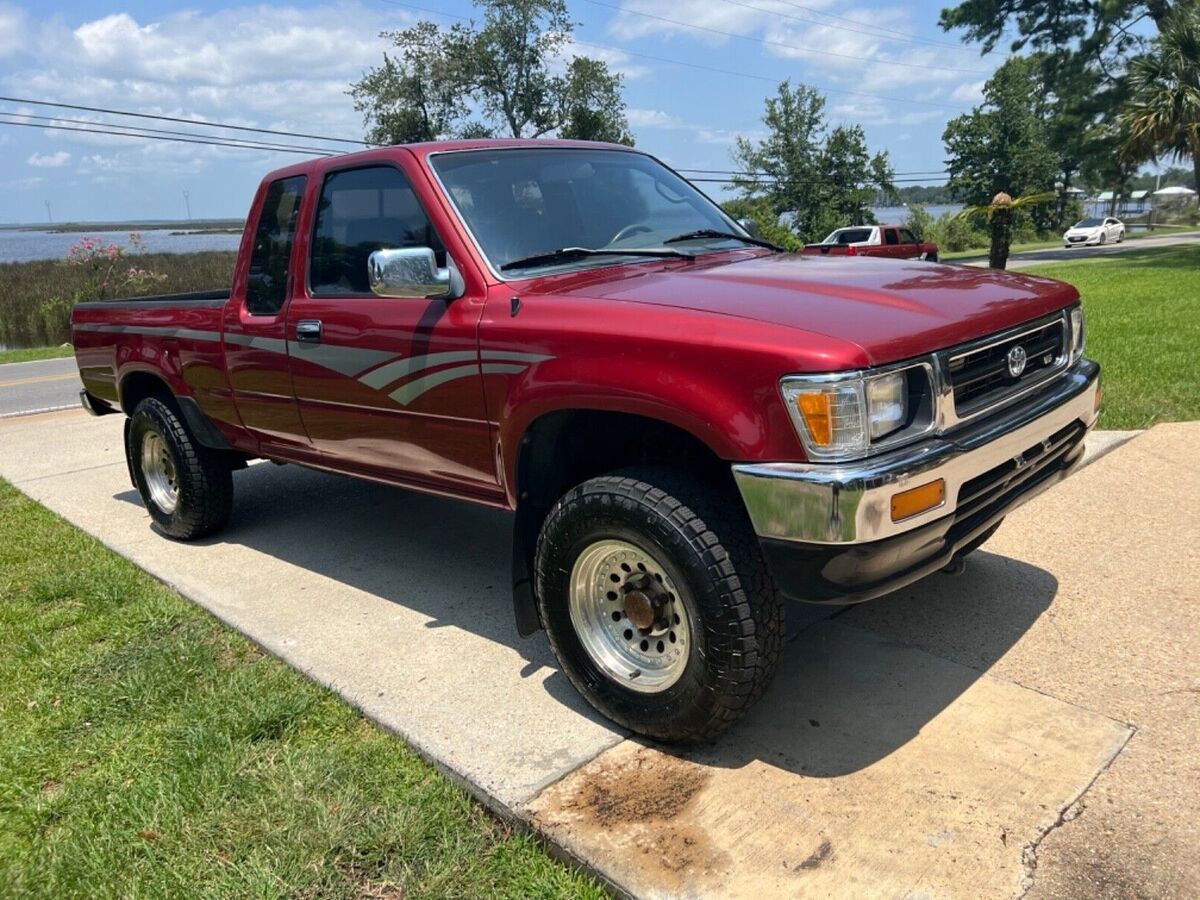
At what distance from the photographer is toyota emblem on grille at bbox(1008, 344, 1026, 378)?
10.2ft

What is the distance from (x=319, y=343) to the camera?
4102 mm

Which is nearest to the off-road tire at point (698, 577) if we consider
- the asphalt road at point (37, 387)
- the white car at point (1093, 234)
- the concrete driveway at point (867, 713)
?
the concrete driveway at point (867, 713)

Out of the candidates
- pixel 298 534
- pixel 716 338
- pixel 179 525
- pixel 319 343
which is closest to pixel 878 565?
pixel 716 338

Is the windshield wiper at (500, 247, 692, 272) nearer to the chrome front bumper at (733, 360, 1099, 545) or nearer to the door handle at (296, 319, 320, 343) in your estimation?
the door handle at (296, 319, 320, 343)

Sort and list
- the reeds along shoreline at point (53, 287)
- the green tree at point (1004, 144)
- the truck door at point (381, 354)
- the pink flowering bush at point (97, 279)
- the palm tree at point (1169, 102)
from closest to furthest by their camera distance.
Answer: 1. the truck door at point (381, 354)
2. the palm tree at point (1169, 102)
3. the pink flowering bush at point (97, 279)
4. the reeds along shoreline at point (53, 287)
5. the green tree at point (1004, 144)

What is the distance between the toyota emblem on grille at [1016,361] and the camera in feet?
10.2

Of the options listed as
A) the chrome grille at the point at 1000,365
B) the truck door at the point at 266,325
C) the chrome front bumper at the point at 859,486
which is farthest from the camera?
the truck door at the point at 266,325

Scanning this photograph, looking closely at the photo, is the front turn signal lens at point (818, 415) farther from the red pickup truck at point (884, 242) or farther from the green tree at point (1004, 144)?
the green tree at point (1004, 144)

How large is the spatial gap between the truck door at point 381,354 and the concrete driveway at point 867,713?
0.77m

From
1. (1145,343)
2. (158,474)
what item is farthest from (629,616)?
(1145,343)

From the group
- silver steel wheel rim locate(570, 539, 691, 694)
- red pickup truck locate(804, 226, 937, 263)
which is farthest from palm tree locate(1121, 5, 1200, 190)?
silver steel wheel rim locate(570, 539, 691, 694)

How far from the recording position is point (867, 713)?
323 centimetres

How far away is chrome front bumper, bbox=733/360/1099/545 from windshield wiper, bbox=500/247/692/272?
4.51 feet

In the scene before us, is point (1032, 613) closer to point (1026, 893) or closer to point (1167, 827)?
point (1167, 827)
